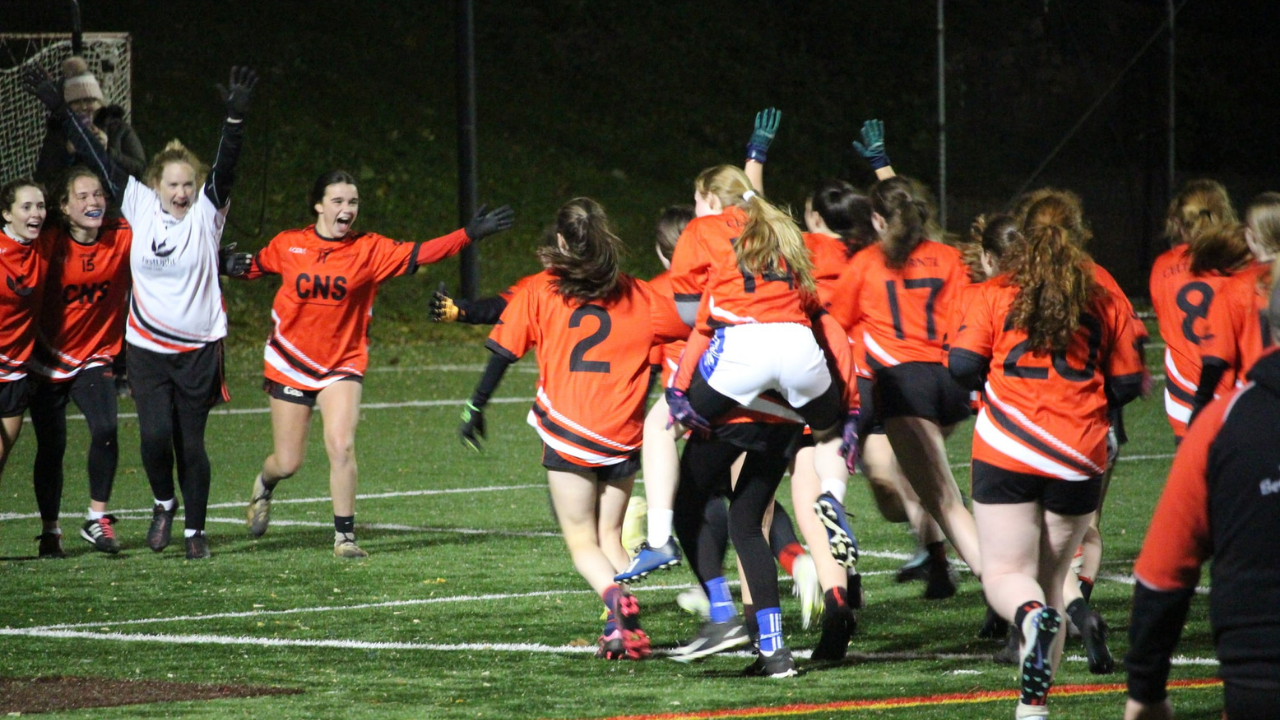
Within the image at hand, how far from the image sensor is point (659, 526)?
627 centimetres

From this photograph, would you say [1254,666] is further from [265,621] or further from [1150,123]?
[1150,123]

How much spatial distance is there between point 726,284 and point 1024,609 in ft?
5.34

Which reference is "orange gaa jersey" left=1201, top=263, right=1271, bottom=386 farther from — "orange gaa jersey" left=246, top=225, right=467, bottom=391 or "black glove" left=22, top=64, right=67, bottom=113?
"black glove" left=22, top=64, right=67, bottom=113

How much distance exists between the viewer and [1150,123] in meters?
26.0

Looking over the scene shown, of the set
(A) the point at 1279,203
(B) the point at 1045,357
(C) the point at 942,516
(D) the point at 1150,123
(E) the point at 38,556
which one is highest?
(D) the point at 1150,123

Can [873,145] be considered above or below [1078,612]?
above

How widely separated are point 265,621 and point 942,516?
2.98 m

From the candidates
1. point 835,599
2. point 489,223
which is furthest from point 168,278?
point 835,599

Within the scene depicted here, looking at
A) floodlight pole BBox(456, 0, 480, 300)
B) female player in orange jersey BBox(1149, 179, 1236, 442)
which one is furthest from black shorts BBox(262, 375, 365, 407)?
floodlight pole BBox(456, 0, 480, 300)

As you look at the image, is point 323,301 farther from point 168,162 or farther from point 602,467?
point 602,467

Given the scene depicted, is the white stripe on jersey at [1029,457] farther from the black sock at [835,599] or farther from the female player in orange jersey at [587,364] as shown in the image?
the female player in orange jersey at [587,364]

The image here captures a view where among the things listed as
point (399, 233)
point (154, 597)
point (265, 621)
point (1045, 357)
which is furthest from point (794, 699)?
point (399, 233)

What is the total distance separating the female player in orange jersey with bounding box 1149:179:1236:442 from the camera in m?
6.66

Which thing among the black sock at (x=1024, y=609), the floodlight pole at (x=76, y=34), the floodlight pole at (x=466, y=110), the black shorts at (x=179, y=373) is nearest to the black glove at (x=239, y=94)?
the black shorts at (x=179, y=373)
